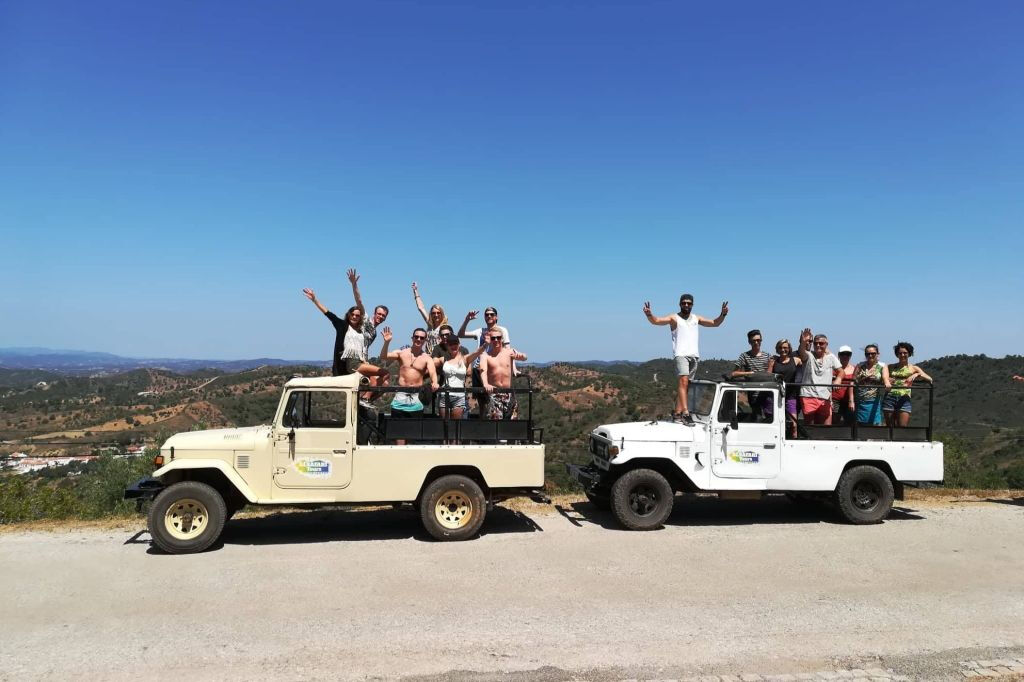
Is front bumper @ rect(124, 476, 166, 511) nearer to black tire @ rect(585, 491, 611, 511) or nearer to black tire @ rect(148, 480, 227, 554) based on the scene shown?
black tire @ rect(148, 480, 227, 554)

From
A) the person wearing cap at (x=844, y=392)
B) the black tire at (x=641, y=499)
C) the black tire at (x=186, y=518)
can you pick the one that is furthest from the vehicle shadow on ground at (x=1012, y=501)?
the black tire at (x=186, y=518)

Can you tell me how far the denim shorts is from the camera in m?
9.51

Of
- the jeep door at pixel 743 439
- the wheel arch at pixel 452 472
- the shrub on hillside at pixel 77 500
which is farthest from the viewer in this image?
the shrub on hillside at pixel 77 500

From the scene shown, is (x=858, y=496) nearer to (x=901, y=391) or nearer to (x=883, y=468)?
(x=883, y=468)

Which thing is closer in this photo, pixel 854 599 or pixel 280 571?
pixel 854 599

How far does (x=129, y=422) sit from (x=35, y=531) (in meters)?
43.4

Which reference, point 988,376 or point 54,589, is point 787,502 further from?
point 988,376

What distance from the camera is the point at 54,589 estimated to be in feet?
20.4

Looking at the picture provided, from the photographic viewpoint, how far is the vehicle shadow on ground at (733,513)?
9320 mm

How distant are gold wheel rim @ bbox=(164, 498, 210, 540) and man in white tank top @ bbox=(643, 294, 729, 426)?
6.57 metres

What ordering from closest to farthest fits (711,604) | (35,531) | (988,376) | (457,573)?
(711,604)
(457,573)
(35,531)
(988,376)

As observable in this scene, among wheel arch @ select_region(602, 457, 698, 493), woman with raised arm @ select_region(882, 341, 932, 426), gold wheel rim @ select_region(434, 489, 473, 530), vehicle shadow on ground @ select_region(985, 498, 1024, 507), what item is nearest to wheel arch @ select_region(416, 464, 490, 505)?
gold wheel rim @ select_region(434, 489, 473, 530)

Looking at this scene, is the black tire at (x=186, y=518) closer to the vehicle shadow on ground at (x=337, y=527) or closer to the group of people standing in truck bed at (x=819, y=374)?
the vehicle shadow on ground at (x=337, y=527)

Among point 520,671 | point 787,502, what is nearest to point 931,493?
point 787,502
